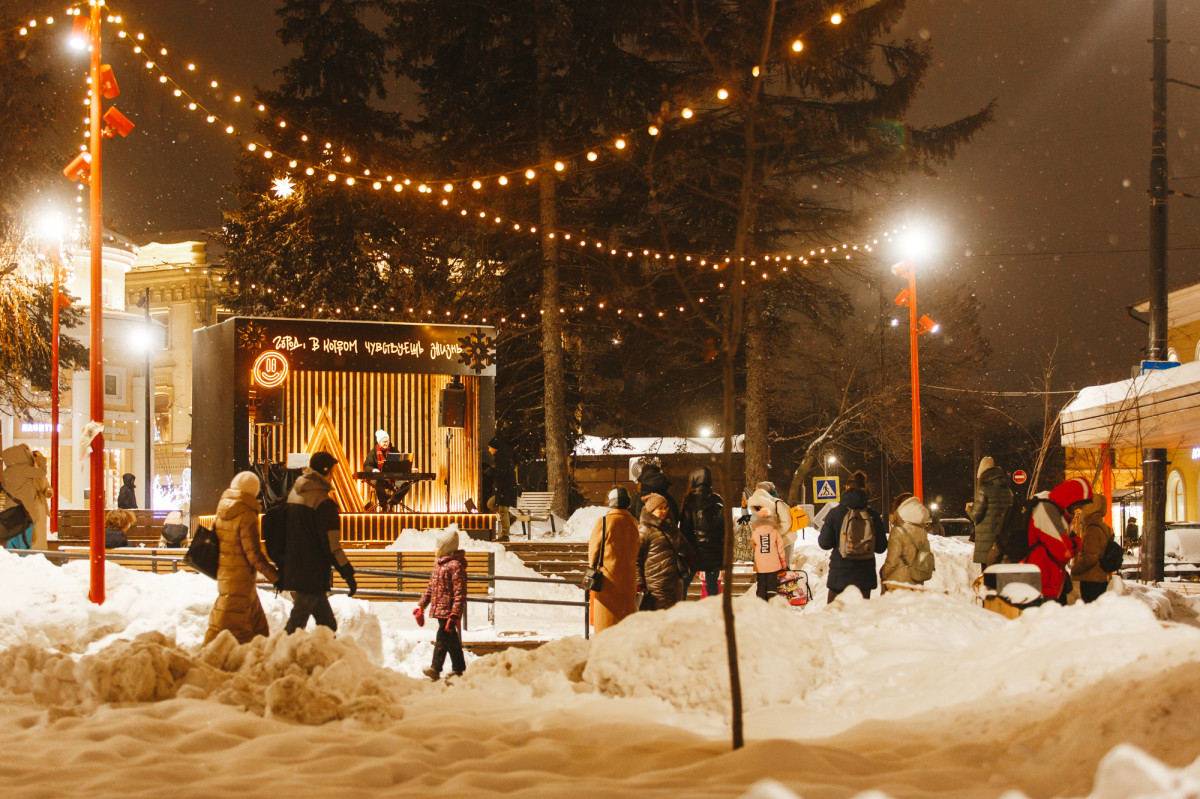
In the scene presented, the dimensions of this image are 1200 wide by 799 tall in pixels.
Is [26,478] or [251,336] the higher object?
[251,336]

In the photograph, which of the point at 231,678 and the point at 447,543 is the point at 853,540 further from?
the point at 231,678

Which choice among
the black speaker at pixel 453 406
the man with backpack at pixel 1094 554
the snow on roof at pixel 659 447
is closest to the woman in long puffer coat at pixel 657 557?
the man with backpack at pixel 1094 554

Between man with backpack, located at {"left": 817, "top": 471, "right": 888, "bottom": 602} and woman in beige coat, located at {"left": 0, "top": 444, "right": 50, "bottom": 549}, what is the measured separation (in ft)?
34.1

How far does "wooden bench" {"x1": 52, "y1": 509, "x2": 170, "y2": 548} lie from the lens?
22.3 metres

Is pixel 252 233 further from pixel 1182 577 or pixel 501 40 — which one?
pixel 1182 577

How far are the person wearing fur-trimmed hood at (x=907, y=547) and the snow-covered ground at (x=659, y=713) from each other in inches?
52.5

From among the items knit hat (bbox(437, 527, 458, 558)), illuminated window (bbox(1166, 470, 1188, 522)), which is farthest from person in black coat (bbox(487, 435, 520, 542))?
illuminated window (bbox(1166, 470, 1188, 522))

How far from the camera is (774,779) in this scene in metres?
4.66

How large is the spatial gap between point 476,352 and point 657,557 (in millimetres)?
12707

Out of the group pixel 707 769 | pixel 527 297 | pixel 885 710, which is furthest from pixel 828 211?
pixel 707 769

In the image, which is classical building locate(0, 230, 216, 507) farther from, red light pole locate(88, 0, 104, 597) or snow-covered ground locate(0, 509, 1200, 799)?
snow-covered ground locate(0, 509, 1200, 799)

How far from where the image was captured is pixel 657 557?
9.41 meters

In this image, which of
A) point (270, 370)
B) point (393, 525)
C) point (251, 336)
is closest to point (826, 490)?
point (393, 525)

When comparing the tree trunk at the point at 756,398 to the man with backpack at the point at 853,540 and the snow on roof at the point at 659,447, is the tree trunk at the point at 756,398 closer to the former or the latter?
the snow on roof at the point at 659,447
